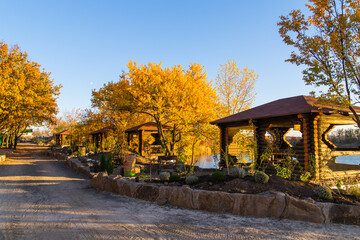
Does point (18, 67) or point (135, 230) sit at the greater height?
point (18, 67)

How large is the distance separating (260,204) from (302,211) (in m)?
0.83

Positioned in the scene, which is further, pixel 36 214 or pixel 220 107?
pixel 220 107

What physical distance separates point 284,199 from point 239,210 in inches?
39.3

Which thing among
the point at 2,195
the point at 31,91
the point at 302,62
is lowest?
the point at 2,195

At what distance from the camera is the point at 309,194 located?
225 inches

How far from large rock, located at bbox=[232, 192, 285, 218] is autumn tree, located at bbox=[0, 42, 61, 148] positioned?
18.1 m

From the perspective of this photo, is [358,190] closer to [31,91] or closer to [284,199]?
[284,199]

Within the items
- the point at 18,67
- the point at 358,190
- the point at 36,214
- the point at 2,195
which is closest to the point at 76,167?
the point at 2,195

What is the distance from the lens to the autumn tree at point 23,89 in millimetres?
17766

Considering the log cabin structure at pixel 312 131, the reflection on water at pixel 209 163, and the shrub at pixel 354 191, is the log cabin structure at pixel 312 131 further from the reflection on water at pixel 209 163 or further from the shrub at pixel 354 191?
the shrub at pixel 354 191

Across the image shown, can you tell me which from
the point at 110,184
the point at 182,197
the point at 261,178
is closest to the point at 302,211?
the point at 261,178

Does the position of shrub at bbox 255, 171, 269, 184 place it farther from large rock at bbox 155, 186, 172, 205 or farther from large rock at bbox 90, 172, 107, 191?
large rock at bbox 90, 172, 107, 191

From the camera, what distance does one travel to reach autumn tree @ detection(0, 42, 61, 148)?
1777cm

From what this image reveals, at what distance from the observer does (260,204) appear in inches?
204
